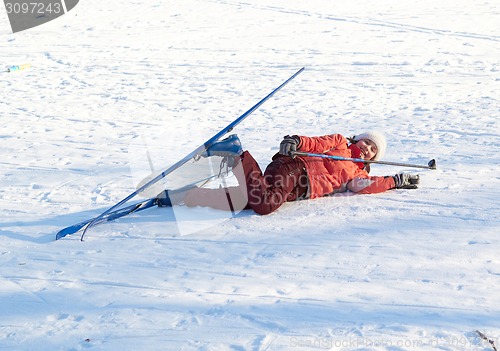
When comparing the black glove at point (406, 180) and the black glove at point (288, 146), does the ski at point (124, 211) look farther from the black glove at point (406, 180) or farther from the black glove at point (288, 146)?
the black glove at point (406, 180)

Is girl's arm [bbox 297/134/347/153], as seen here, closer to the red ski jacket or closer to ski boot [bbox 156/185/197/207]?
the red ski jacket

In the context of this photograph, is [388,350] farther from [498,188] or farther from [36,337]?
[498,188]

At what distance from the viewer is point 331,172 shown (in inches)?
205

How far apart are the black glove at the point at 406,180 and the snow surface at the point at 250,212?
0.11m

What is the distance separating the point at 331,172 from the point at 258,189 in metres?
0.65

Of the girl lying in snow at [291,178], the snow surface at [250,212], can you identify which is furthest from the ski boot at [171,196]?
the snow surface at [250,212]

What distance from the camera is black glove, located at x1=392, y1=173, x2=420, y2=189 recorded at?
17.3 ft

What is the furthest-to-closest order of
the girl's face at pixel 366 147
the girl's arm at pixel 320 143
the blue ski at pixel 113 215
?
the girl's face at pixel 366 147, the girl's arm at pixel 320 143, the blue ski at pixel 113 215

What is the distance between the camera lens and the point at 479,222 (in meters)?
4.61

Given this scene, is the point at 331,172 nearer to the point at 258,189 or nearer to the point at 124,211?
the point at 258,189

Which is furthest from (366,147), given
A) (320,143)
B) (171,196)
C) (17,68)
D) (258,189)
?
(17,68)

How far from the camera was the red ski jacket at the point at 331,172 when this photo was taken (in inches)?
201

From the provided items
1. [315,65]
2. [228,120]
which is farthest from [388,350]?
[315,65]

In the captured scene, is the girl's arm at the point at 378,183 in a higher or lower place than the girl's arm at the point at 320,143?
lower
